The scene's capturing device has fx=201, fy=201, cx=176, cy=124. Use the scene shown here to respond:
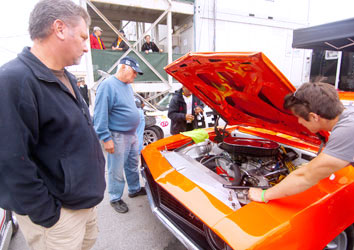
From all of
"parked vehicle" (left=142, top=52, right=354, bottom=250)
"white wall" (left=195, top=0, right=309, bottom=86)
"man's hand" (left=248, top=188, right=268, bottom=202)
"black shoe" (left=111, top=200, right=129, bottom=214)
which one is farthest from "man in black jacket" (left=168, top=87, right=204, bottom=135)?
"white wall" (left=195, top=0, right=309, bottom=86)

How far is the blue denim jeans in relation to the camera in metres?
2.34

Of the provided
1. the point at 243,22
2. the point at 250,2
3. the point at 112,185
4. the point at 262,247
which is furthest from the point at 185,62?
the point at 250,2

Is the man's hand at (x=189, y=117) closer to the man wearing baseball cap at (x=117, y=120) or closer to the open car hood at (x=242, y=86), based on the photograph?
the open car hood at (x=242, y=86)

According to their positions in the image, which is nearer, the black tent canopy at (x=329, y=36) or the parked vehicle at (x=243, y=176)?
the parked vehicle at (x=243, y=176)

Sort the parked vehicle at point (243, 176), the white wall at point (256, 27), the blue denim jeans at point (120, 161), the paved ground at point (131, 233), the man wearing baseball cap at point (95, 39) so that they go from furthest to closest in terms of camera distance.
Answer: the white wall at point (256, 27)
the man wearing baseball cap at point (95, 39)
the blue denim jeans at point (120, 161)
the paved ground at point (131, 233)
the parked vehicle at point (243, 176)

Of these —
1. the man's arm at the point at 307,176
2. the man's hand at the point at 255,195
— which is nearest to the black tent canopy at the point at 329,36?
the man's arm at the point at 307,176

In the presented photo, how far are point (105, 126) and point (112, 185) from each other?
0.79 m

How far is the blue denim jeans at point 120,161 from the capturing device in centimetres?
234

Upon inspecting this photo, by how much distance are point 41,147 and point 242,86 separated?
1.54m

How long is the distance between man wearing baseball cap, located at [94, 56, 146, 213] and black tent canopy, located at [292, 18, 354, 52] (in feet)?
13.6

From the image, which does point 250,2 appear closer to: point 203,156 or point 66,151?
point 203,156

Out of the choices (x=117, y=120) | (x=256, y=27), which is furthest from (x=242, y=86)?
(x=256, y=27)

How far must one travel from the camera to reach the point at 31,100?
861mm

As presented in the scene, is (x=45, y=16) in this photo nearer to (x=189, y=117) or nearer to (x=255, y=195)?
(x=255, y=195)
